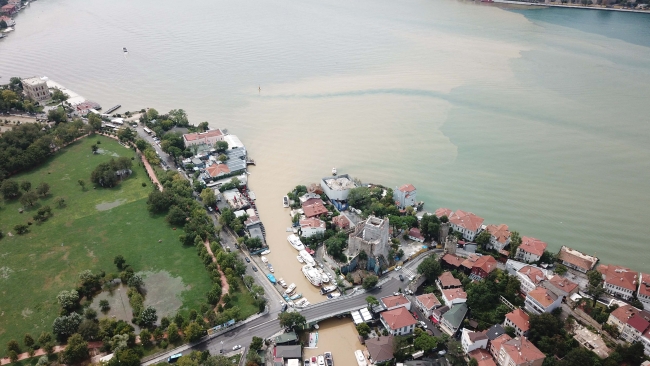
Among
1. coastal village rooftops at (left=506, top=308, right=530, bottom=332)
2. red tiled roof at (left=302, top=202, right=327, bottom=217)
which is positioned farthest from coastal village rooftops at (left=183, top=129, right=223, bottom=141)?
coastal village rooftops at (left=506, top=308, right=530, bottom=332)

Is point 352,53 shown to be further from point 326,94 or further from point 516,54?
point 516,54

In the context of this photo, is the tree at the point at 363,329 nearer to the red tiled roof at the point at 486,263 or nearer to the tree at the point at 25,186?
the red tiled roof at the point at 486,263

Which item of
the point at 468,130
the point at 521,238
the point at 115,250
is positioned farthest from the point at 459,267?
the point at 115,250

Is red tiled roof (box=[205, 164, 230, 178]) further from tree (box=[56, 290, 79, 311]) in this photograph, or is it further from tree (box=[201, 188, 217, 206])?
tree (box=[56, 290, 79, 311])

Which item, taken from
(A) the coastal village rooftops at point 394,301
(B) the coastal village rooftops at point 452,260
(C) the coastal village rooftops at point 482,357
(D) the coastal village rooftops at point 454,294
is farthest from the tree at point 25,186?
(C) the coastal village rooftops at point 482,357

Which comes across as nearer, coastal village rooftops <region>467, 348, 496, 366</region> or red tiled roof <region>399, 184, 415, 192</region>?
coastal village rooftops <region>467, 348, 496, 366</region>

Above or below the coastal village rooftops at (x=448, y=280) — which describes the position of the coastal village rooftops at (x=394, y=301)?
below

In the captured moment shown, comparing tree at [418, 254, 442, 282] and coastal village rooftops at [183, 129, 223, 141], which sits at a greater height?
coastal village rooftops at [183, 129, 223, 141]
